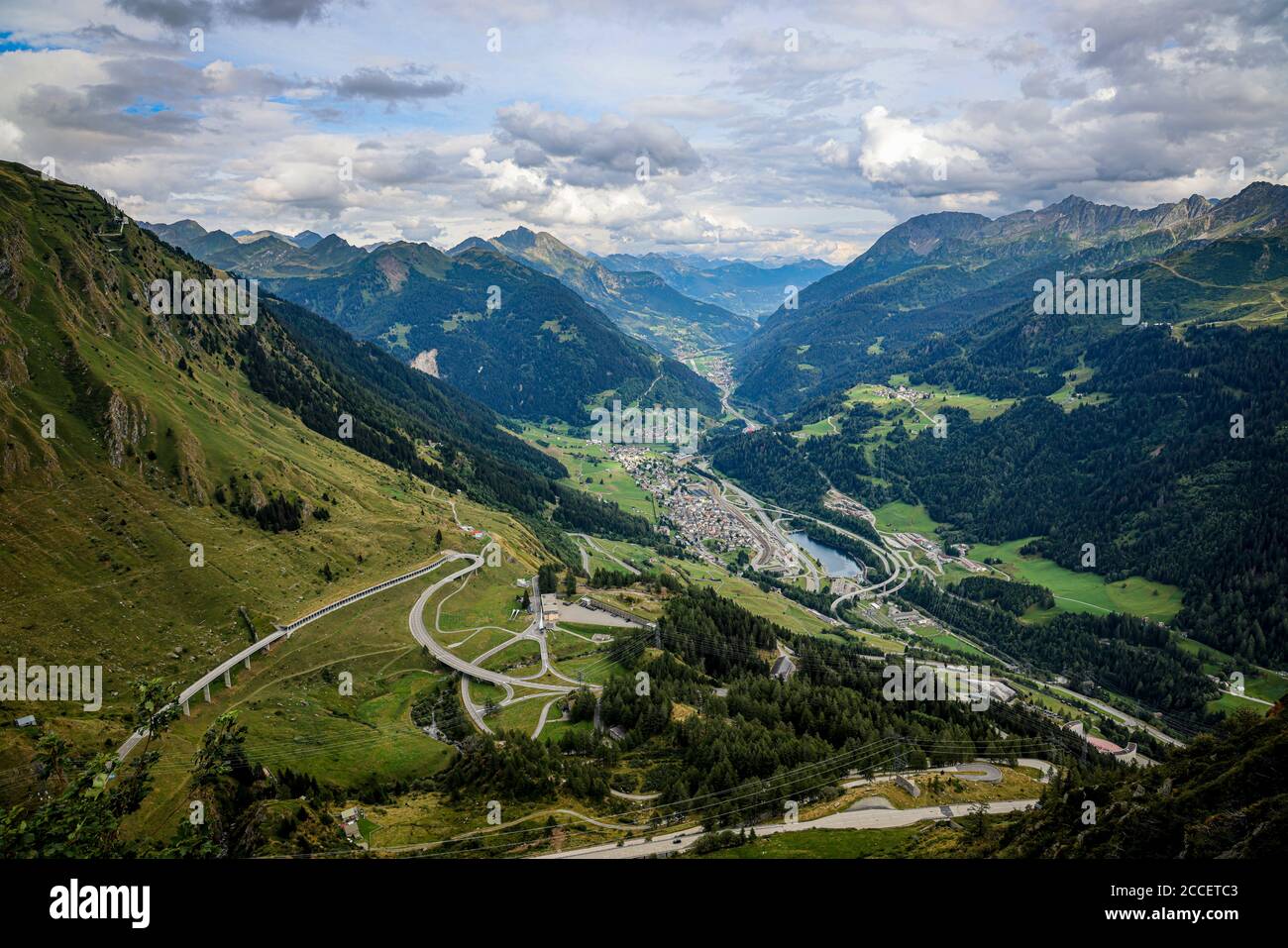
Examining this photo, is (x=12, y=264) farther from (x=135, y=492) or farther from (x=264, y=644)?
(x=264, y=644)

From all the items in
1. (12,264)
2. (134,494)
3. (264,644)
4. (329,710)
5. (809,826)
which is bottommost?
(809,826)

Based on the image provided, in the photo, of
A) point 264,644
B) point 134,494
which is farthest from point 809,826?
point 134,494

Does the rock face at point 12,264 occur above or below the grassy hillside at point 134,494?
above

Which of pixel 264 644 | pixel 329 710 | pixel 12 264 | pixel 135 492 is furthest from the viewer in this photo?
pixel 12 264

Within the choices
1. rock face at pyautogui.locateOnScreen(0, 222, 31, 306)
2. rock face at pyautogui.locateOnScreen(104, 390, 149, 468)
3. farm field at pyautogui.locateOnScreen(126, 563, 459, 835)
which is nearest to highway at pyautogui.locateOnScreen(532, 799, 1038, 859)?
farm field at pyautogui.locateOnScreen(126, 563, 459, 835)

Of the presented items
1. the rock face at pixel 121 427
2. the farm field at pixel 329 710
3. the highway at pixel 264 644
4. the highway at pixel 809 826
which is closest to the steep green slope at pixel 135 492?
the rock face at pixel 121 427

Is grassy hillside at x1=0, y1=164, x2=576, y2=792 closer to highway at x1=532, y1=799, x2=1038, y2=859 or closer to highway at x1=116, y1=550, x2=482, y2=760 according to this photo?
highway at x1=116, y1=550, x2=482, y2=760

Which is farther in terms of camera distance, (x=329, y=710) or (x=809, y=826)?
(x=329, y=710)

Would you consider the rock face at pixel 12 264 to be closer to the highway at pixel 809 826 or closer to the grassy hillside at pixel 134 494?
the grassy hillside at pixel 134 494
